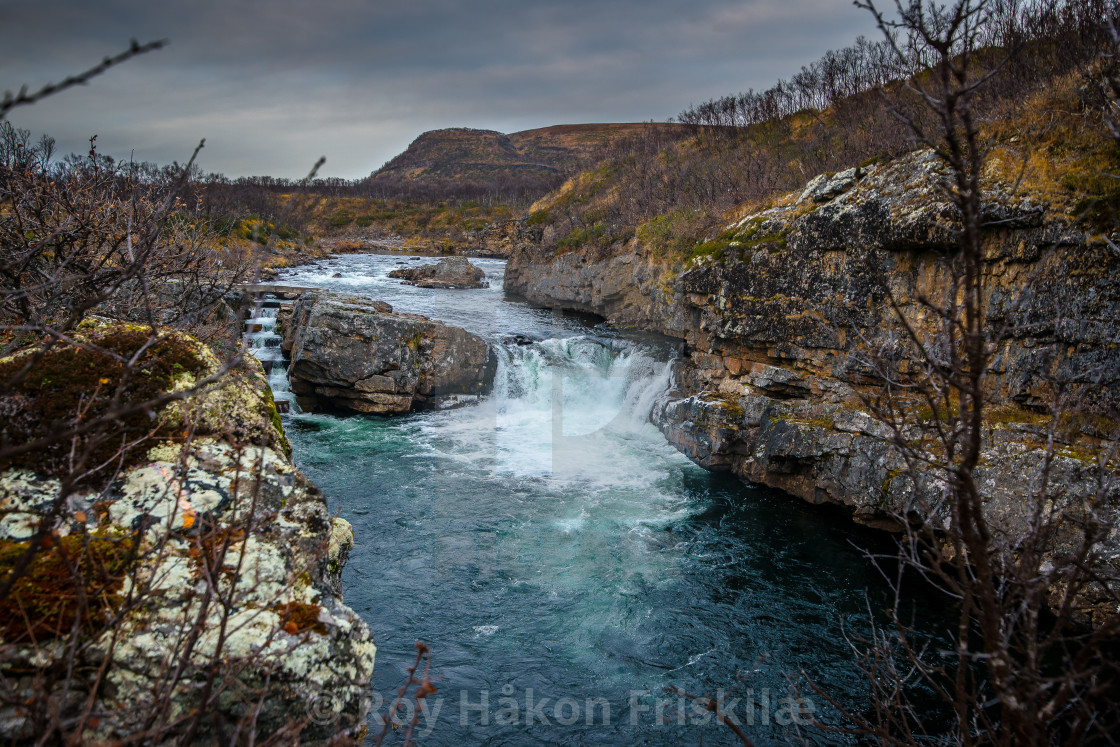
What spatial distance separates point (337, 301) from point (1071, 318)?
54.3 feet

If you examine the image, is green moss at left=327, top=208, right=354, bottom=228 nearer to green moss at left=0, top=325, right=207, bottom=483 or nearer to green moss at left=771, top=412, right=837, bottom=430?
green moss at left=771, top=412, right=837, bottom=430

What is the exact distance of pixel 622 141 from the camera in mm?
43750

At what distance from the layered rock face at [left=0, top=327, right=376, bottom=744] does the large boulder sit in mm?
30140

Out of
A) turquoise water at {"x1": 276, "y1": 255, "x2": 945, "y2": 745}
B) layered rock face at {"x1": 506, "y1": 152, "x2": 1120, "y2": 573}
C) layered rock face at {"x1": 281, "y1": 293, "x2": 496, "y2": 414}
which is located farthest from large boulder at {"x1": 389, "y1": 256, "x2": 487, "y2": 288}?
layered rock face at {"x1": 506, "y1": 152, "x2": 1120, "y2": 573}

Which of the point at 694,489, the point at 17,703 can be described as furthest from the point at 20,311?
the point at 694,489

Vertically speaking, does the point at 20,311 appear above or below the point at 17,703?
above

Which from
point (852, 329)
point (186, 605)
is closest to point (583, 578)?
point (852, 329)

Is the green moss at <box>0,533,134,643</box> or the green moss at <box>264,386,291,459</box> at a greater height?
the green moss at <box>264,386,291,459</box>

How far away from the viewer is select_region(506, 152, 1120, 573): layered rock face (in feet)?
29.2

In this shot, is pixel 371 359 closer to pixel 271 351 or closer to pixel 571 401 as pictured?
pixel 271 351

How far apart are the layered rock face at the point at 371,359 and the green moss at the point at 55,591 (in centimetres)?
1397

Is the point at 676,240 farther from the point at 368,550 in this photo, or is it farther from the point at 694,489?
the point at 368,550

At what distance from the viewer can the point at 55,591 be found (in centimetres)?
284

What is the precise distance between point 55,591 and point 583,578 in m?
7.80
